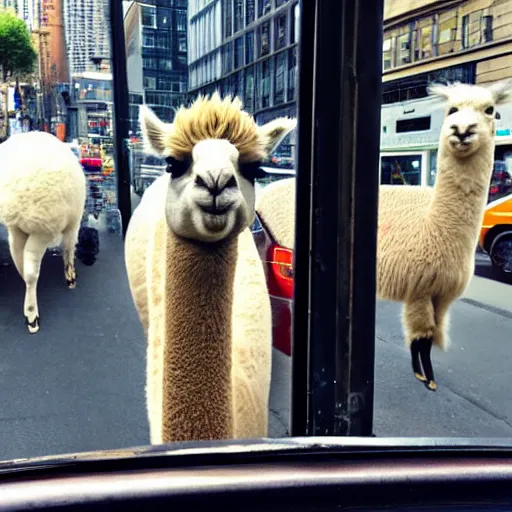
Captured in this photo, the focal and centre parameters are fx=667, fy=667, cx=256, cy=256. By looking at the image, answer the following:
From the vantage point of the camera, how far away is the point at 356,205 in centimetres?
193

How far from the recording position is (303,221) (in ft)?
6.33

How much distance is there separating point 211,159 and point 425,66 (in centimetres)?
72

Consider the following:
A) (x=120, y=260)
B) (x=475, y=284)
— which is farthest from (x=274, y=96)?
(x=475, y=284)

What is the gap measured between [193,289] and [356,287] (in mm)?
481

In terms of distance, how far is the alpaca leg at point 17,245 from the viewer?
6.26 ft

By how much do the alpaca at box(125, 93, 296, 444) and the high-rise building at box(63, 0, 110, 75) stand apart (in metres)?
0.24

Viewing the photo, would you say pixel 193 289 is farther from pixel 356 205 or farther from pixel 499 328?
pixel 499 328

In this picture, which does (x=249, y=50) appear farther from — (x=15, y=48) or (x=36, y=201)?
(x=36, y=201)

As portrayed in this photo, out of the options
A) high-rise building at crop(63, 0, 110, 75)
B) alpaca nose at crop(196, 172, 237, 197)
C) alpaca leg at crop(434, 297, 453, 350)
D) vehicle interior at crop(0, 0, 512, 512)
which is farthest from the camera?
alpaca leg at crop(434, 297, 453, 350)

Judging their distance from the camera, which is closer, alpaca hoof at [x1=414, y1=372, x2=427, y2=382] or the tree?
the tree

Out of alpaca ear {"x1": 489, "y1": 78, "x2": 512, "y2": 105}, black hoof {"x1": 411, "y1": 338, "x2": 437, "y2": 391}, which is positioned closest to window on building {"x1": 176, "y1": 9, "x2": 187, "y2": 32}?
alpaca ear {"x1": 489, "y1": 78, "x2": 512, "y2": 105}

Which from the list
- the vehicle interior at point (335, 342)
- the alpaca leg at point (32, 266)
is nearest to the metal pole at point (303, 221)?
the vehicle interior at point (335, 342)

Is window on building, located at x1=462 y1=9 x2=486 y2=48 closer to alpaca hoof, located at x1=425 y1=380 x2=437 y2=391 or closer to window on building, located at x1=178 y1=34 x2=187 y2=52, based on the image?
window on building, located at x1=178 y1=34 x2=187 y2=52

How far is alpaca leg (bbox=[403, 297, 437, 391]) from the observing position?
82.8 inches
